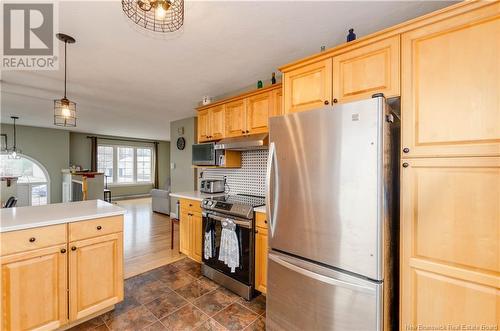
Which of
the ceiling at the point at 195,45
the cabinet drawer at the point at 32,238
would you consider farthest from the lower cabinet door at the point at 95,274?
the ceiling at the point at 195,45

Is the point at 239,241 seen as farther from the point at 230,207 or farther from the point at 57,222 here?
the point at 57,222

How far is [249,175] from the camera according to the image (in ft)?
10.5

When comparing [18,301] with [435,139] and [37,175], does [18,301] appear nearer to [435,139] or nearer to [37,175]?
[435,139]

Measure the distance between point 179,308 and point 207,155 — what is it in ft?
5.97

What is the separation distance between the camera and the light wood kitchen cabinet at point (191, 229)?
299cm

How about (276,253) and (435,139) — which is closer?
(435,139)

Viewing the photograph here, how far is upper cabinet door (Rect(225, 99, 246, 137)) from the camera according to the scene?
2877mm

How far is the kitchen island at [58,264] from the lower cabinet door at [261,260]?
4.12 ft

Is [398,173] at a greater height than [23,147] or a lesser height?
lesser

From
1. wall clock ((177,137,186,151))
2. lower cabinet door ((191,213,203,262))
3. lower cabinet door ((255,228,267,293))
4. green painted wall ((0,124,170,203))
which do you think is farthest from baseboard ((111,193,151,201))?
lower cabinet door ((255,228,267,293))

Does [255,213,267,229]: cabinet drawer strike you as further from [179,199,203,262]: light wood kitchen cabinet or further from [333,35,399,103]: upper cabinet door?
[333,35,399,103]: upper cabinet door

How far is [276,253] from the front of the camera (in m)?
1.79

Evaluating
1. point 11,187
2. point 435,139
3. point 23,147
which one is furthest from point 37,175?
point 435,139

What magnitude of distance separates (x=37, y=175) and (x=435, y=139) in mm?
9719
